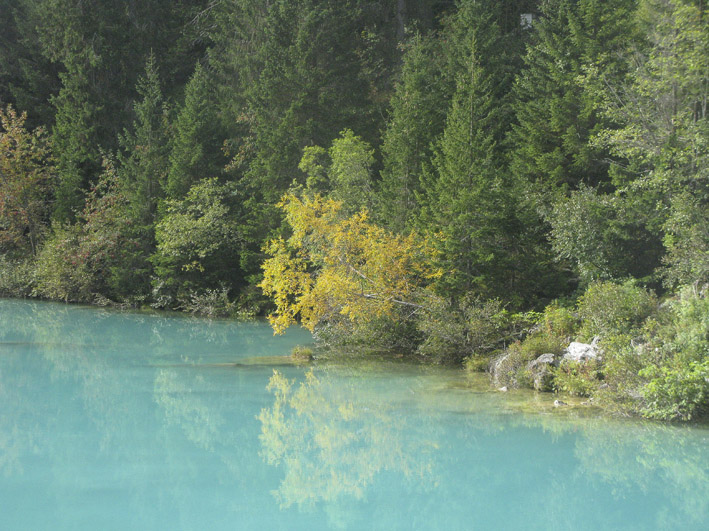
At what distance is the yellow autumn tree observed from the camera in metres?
16.2

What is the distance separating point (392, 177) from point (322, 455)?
43.3 feet

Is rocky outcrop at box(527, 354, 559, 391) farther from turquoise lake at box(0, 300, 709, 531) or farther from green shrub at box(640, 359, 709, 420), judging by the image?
green shrub at box(640, 359, 709, 420)

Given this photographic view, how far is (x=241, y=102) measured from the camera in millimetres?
30156

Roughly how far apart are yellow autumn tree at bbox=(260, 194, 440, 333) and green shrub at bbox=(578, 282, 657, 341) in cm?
395

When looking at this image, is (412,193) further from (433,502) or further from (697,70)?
(433,502)

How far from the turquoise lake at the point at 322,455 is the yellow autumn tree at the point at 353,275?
4.68 ft

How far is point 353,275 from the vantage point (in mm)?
17109

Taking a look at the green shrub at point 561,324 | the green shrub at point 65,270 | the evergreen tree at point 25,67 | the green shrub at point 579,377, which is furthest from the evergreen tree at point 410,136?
the evergreen tree at point 25,67

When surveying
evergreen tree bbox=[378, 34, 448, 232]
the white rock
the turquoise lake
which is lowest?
the turquoise lake

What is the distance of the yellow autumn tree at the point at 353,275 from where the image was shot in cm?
1616

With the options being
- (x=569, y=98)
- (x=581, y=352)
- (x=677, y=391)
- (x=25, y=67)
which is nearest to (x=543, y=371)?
(x=581, y=352)

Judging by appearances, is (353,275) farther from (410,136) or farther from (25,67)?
(25,67)

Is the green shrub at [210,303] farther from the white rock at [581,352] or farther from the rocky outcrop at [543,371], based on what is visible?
the white rock at [581,352]

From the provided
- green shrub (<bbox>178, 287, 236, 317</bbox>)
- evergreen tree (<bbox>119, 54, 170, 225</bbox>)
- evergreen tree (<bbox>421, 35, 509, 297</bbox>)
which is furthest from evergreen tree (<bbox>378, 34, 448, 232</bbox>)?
evergreen tree (<bbox>119, 54, 170, 225</bbox>)
